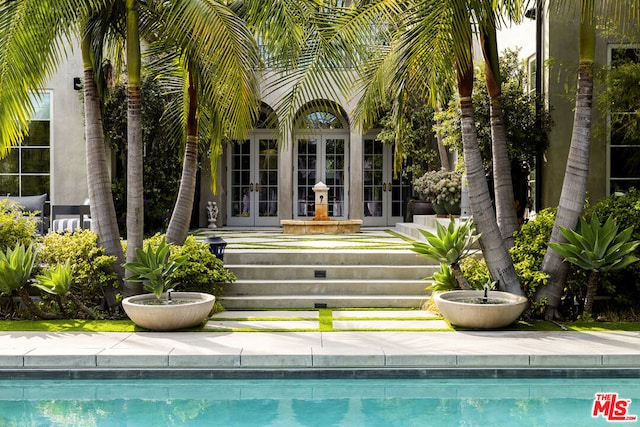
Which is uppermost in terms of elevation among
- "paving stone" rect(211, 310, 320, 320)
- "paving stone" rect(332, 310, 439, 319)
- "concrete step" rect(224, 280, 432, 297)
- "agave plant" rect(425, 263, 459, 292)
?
"agave plant" rect(425, 263, 459, 292)

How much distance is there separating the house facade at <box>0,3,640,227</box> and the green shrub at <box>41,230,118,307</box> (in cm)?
273

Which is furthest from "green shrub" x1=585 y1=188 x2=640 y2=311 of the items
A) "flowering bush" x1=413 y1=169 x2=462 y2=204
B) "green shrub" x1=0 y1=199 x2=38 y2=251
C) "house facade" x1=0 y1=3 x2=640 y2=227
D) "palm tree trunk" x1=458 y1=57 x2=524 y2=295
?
"green shrub" x1=0 y1=199 x2=38 y2=251

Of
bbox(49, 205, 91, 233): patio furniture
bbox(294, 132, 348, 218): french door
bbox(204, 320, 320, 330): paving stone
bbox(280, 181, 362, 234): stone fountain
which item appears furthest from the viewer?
bbox(294, 132, 348, 218): french door

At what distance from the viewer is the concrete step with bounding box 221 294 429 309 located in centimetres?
925

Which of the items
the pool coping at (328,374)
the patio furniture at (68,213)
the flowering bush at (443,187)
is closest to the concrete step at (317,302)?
the pool coping at (328,374)

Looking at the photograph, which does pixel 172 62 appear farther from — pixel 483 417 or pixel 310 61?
pixel 483 417

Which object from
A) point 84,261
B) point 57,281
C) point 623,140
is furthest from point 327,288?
point 623,140

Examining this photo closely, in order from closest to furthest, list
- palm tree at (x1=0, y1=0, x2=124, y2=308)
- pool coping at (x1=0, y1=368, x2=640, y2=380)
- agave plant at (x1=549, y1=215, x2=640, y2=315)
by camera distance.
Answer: pool coping at (x1=0, y1=368, x2=640, y2=380), palm tree at (x1=0, y1=0, x2=124, y2=308), agave plant at (x1=549, y1=215, x2=640, y2=315)

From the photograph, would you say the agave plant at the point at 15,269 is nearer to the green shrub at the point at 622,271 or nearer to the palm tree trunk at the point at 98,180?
the palm tree trunk at the point at 98,180

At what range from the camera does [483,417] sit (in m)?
5.42

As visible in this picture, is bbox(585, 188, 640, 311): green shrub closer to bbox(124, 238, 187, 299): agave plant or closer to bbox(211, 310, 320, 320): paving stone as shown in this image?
bbox(211, 310, 320, 320): paving stone

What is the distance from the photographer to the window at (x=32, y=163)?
1437cm

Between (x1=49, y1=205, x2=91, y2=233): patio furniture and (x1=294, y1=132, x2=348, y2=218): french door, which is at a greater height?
(x1=294, y1=132, x2=348, y2=218): french door

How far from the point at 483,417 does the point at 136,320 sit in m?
4.13
